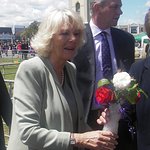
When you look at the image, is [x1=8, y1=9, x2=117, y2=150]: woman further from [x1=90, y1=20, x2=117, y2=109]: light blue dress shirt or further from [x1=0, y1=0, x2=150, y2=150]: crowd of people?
[x1=90, y1=20, x2=117, y2=109]: light blue dress shirt

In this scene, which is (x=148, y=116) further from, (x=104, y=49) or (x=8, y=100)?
(x=104, y=49)

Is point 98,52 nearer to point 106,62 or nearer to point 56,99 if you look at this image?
point 106,62

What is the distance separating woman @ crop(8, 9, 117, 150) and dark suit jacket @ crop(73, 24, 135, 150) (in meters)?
0.96

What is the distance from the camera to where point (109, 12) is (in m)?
3.96

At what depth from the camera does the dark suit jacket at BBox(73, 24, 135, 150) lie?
3.78 metres

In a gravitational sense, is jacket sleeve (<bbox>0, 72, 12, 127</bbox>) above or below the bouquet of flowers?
below

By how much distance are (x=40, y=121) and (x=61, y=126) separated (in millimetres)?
157

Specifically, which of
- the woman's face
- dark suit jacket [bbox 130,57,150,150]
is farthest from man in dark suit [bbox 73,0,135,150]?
the woman's face

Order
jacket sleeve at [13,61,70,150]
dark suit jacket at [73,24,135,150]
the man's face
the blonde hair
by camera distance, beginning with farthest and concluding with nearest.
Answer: the man's face
dark suit jacket at [73,24,135,150]
the blonde hair
jacket sleeve at [13,61,70,150]

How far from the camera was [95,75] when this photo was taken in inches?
150

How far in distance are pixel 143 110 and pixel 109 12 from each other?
159cm

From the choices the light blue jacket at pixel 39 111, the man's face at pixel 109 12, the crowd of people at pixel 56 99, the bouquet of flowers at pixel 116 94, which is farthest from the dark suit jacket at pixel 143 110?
the man's face at pixel 109 12

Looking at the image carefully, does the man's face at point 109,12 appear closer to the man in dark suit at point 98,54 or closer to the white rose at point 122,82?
the man in dark suit at point 98,54

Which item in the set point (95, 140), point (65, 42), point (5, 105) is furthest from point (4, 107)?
point (95, 140)
